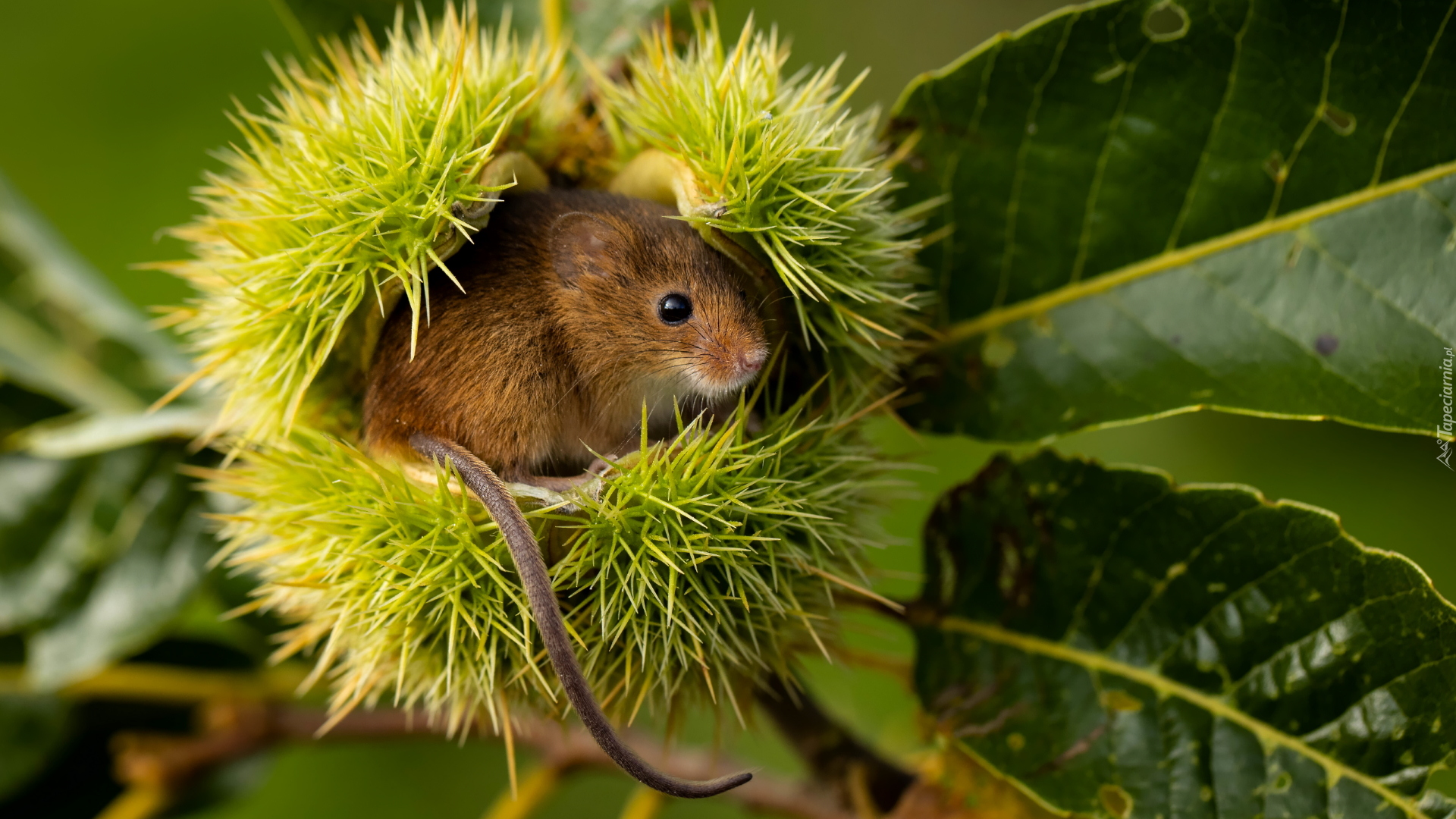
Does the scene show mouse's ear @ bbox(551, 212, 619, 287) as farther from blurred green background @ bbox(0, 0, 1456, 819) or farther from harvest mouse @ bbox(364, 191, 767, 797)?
blurred green background @ bbox(0, 0, 1456, 819)

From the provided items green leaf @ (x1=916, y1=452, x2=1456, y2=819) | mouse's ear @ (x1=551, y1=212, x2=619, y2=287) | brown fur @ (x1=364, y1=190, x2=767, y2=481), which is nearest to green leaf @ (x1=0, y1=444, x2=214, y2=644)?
brown fur @ (x1=364, y1=190, x2=767, y2=481)

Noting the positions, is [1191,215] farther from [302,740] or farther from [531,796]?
[302,740]

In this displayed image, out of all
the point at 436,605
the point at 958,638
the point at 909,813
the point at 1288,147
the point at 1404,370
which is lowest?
the point at 909,813

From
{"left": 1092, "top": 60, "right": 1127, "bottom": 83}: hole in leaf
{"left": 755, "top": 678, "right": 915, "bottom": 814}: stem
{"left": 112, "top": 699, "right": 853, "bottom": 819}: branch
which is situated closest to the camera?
{"left": 1092, "top": 60, "right": 1127, "bottom": 83}: hole in leaf

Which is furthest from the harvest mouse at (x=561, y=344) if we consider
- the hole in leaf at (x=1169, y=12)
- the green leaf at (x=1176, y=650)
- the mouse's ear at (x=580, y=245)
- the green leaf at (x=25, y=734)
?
the green leaf at (x=25, y=734)

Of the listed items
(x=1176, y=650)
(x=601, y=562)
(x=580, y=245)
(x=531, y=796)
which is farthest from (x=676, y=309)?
(x=531, y=796)

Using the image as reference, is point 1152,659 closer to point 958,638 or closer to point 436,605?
point 958,638

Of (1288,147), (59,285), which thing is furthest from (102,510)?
(1288,147)
